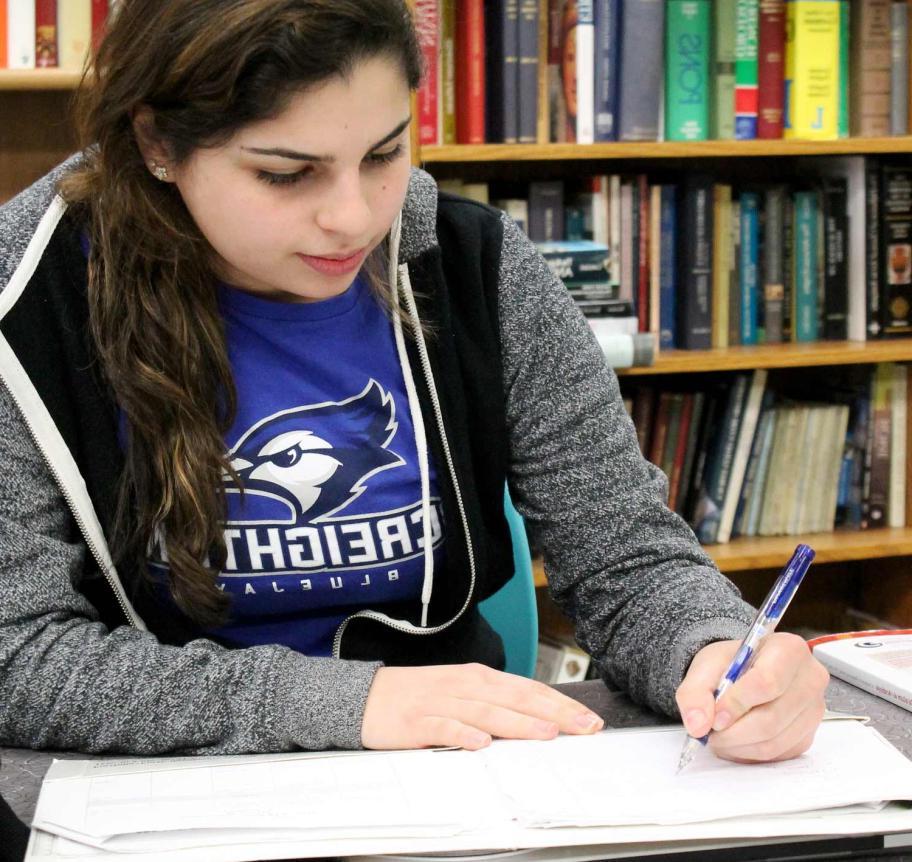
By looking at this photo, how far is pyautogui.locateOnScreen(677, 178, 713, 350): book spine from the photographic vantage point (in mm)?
2174

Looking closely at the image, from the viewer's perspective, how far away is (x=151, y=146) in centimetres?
100

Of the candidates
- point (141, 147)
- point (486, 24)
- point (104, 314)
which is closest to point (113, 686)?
point (104, 314)

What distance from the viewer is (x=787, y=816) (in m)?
0.71

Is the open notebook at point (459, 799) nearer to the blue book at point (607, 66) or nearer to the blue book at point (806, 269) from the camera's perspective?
the blue book at point (607, 66)

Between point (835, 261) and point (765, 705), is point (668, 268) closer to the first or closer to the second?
point (835, 261)

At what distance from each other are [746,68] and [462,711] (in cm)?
157

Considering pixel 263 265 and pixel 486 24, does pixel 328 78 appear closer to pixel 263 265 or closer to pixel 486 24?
pixel 263 265

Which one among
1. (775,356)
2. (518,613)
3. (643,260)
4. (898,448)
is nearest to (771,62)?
(643,260)

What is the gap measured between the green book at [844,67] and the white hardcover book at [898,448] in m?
0.44

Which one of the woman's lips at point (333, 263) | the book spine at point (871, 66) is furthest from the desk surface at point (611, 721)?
the book spine at point (871, 66)

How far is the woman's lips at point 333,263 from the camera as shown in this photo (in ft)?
3.19

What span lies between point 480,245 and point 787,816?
2.00 feet

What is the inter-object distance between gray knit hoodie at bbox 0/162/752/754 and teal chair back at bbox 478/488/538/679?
131 millimetres

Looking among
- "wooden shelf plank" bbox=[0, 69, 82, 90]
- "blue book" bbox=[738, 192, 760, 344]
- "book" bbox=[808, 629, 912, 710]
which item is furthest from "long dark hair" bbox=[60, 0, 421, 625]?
"blue book" bbox=[738, 192, 760, 344]
